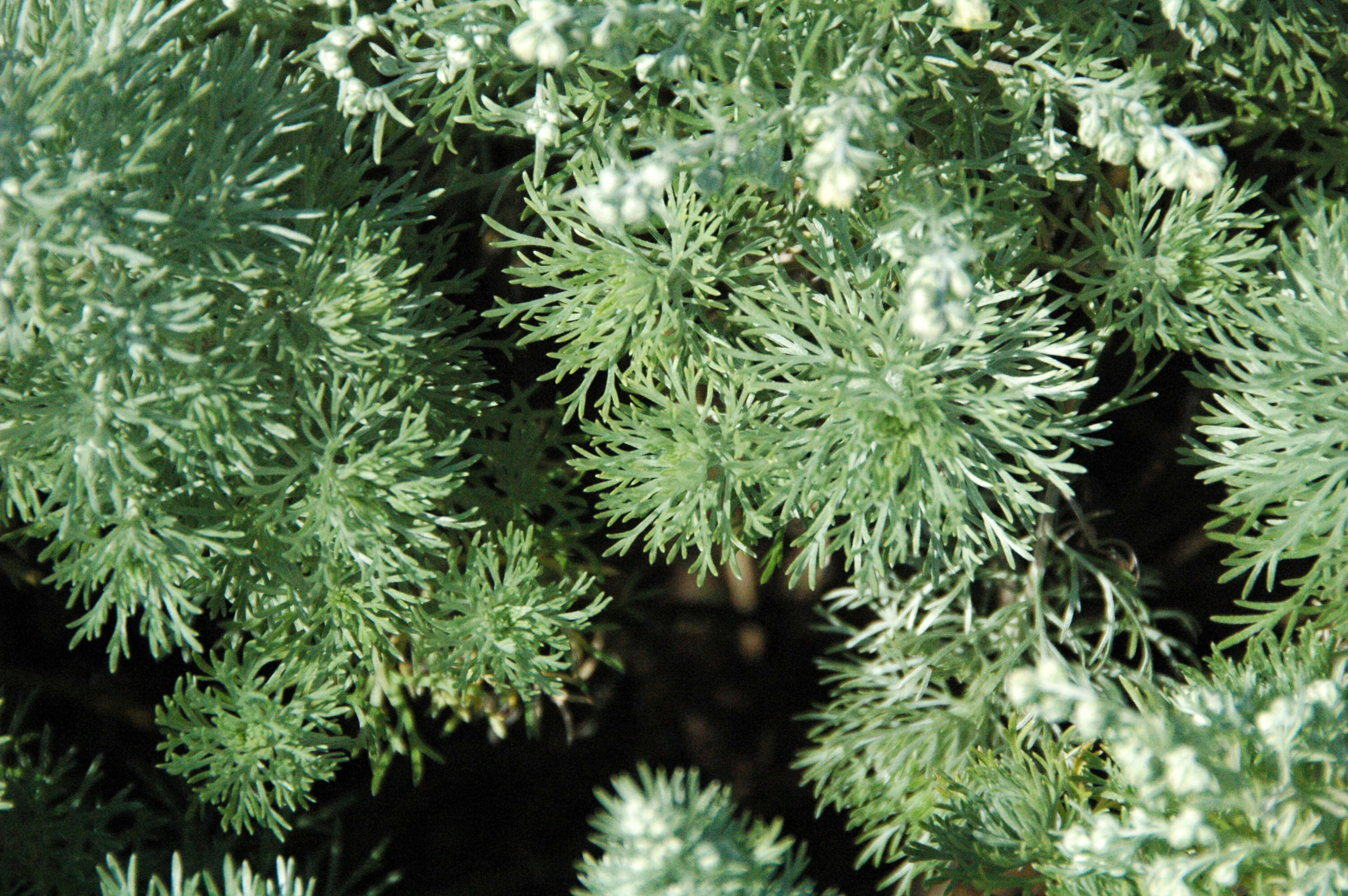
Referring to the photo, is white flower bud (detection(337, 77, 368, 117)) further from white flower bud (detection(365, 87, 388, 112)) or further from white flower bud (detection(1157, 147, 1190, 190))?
white flower bud (detection(1157, 147, 1190, 190))

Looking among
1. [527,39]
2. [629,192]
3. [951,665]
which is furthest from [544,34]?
[951,665]

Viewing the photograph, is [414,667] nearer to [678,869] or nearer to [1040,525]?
[678,869]

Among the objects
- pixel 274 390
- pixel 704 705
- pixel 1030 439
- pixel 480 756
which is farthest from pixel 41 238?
pixel 704 705

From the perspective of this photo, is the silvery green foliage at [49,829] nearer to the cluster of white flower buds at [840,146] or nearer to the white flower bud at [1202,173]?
the cluster of white flower buds at [840,146]

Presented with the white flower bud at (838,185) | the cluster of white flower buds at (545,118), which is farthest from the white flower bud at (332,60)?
the white flower bud at (838,185)

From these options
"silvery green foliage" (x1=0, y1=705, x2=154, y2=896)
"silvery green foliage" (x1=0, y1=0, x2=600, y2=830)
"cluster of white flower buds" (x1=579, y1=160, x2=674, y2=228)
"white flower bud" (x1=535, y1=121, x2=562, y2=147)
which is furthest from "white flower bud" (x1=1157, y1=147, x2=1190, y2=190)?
"silvery green foliage" (x1=0, y1=705, x2=154, y2=896)

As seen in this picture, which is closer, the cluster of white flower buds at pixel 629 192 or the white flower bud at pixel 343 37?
the cluster of white flower buds at pixel 629 192

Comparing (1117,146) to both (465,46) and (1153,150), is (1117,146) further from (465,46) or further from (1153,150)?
(465,46)

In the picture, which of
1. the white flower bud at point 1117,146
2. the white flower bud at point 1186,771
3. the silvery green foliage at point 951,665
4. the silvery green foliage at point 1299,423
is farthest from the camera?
the silvery green foliage at point 951,665
